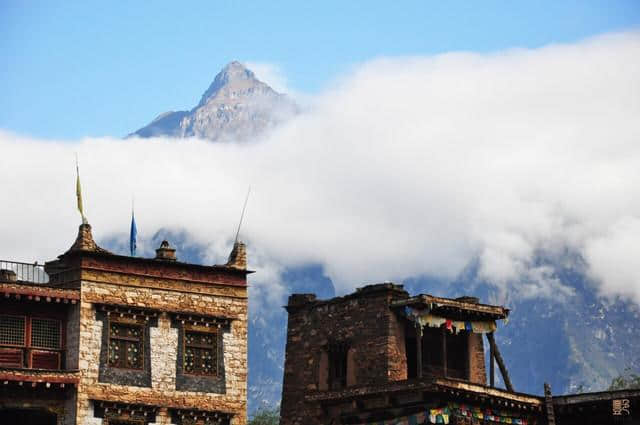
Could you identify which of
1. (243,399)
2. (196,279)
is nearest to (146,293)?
(196,279)

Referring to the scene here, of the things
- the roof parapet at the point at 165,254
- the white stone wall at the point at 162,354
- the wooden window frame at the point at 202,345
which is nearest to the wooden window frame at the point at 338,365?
the white stone wall at the point at 162,354

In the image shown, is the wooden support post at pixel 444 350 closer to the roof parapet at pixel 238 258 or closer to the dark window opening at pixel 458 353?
the dark window opening at pixel 458 353

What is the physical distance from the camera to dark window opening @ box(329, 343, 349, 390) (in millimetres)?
67250

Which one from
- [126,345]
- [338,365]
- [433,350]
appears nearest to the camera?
[126,345]

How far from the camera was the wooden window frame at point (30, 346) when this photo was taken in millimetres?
57250

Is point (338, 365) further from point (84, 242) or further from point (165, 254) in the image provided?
point (84, 242)

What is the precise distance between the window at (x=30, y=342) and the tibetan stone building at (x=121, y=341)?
0.04 metres

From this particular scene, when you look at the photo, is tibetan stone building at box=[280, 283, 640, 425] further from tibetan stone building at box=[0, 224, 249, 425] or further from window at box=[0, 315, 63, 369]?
window at box=[0, 315, 63, 369]

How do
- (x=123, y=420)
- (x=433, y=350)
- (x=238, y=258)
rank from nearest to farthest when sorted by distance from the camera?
(x=123, y=420), (x=238, y=258), (x=433, y=350)

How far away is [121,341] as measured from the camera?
2333 inches

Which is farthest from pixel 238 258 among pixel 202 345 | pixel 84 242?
pixel 84 242

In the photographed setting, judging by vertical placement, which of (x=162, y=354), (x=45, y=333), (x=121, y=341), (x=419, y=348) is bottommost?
(x=162, y=354)

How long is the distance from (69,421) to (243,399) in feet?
27.2

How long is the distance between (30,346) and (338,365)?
16.4 meters
